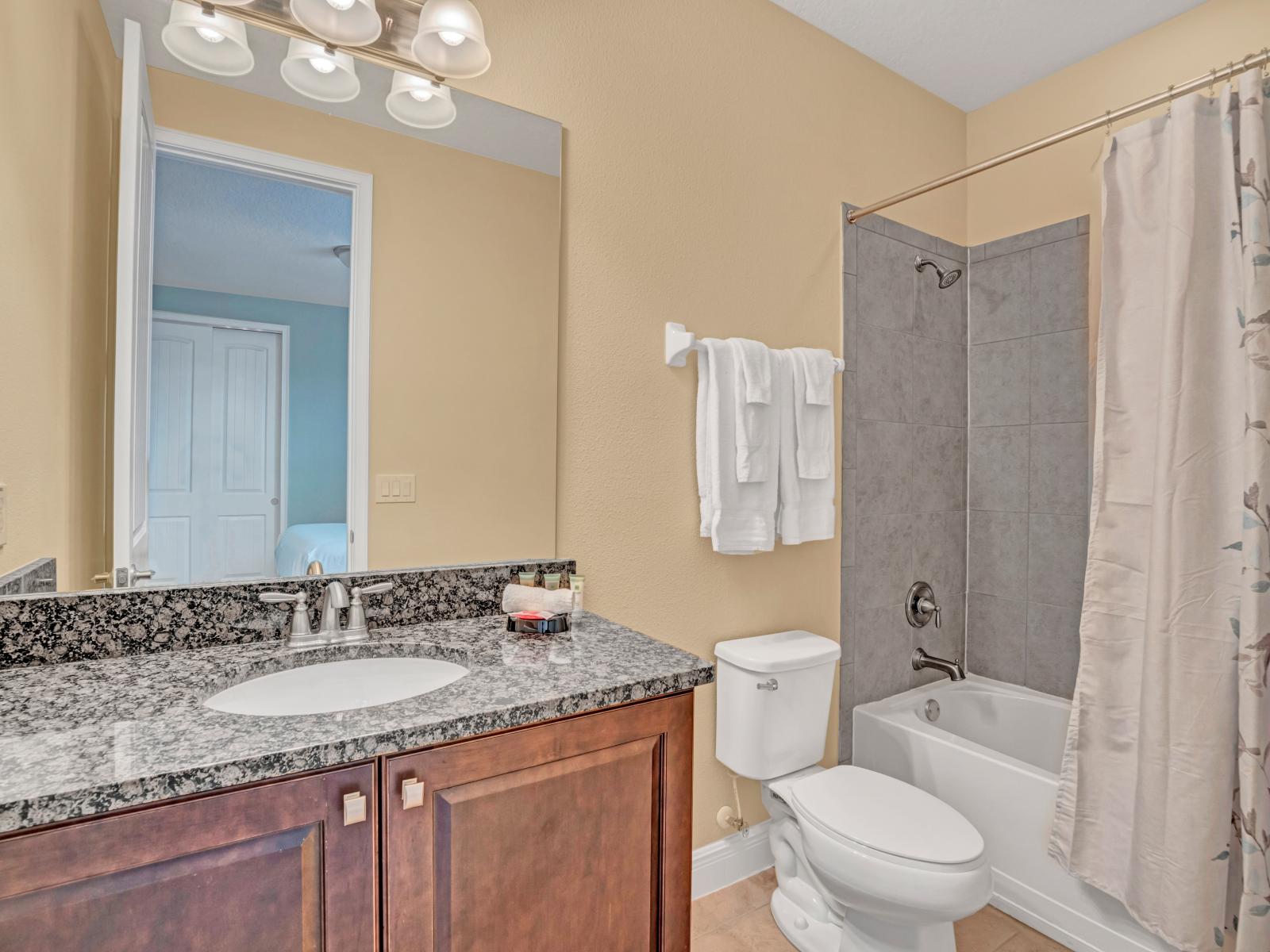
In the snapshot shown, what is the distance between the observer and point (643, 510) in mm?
1858

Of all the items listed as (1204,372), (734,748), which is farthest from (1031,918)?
(1204,372)

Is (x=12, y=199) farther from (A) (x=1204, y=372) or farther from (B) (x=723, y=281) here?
(A) (x=1204, y=372)

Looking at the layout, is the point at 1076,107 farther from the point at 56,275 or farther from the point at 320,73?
the point at 56,275

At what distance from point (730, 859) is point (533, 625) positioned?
3.83 feet

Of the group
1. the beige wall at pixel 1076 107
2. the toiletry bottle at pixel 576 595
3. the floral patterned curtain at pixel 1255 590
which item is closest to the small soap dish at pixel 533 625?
the toiletry bottle at pixel 576 595

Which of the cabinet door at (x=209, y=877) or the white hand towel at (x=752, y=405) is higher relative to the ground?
the white hand towel at (x=752, y=405)

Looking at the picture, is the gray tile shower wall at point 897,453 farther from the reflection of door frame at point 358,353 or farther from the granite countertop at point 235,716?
the reflection of door frame at point 358,353

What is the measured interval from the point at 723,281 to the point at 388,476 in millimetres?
1130

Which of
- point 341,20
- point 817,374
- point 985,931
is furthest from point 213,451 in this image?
point 985,931

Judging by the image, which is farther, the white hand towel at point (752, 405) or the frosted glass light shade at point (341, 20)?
the white hand towel at point (752, 405)

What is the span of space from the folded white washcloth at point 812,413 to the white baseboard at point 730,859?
111cm

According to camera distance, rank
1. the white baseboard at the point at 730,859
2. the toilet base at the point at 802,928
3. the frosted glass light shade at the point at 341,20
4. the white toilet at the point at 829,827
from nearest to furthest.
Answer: the frosted glass light shade at the point at 341,20, the white toilet at the point at 829,827, the toilet base at the point at 802,928, the white baseboard at the point at 730,859

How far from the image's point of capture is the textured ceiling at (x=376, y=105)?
122cm

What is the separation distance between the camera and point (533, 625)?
137 centimetres
